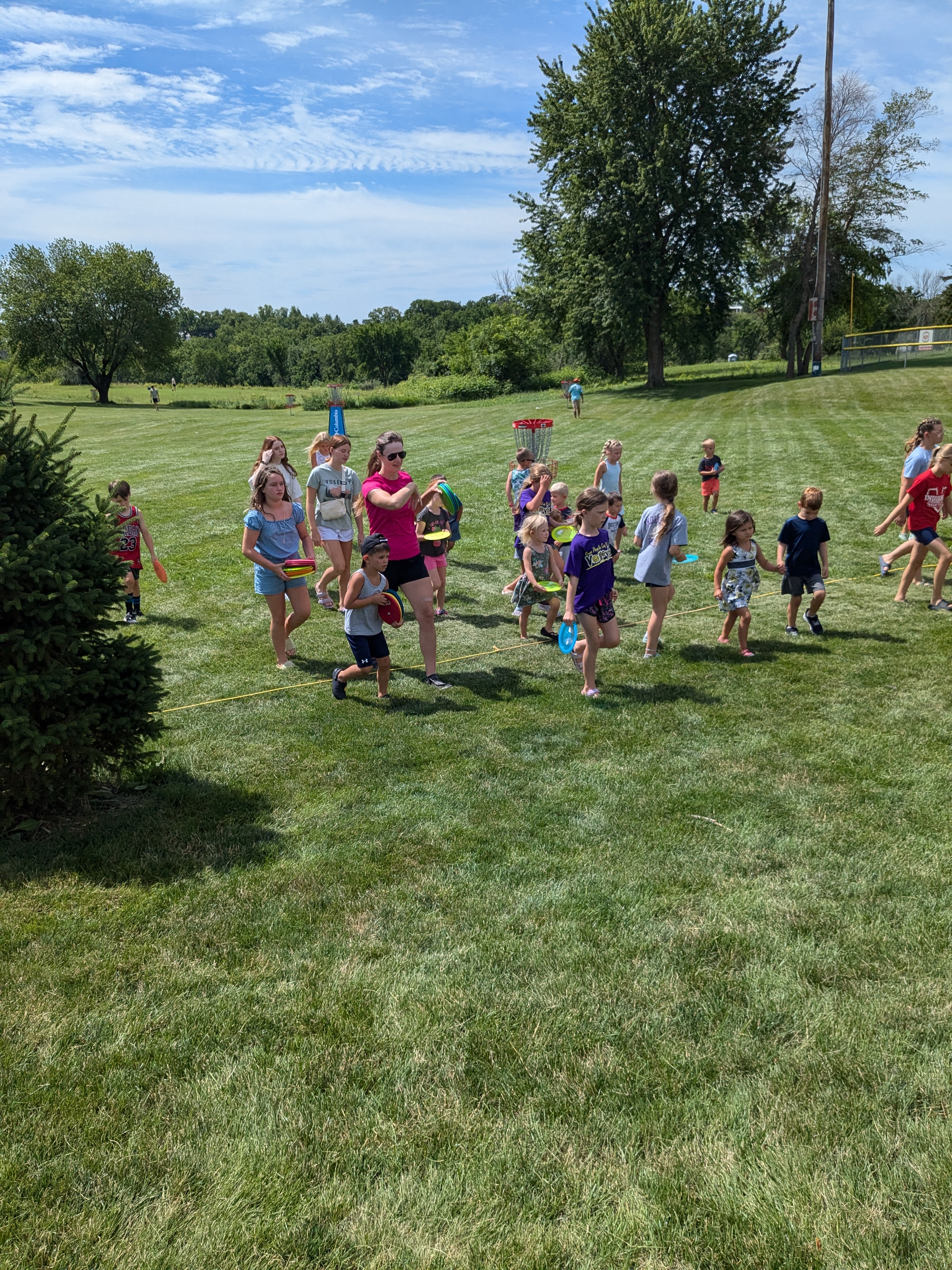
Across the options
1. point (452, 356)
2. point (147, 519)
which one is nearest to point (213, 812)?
point (147, 519)

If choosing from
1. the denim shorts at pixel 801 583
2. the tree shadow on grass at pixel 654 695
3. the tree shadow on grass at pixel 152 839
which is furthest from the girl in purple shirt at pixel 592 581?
the tree shadow on grass at pixel 152 839

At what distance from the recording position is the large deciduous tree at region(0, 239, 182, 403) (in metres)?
66.1

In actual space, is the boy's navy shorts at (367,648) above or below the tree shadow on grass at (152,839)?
above

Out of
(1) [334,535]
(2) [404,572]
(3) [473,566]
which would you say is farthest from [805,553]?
(3) [473,566]

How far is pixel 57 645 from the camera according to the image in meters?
4.89

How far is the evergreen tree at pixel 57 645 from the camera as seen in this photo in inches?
183

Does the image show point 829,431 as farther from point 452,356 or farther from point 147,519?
point 452,356

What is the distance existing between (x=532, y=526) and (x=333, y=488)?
7.10ft

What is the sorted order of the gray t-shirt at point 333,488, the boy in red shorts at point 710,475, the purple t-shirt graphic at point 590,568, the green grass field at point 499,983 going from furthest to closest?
the boy in red shorts at point 710,475 < the gray t-shirt at point 333,488 < the purple t-shirt graphic at point 590,568 < the green grass field at point 499,983

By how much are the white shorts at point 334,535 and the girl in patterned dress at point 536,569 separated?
190 cm

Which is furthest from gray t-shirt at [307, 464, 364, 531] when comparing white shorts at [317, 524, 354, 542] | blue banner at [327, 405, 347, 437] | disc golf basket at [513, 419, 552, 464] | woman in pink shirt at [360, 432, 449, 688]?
blue banner at [327, 405, 347, 437]

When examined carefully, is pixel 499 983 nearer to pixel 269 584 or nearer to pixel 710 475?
pixel 269 584

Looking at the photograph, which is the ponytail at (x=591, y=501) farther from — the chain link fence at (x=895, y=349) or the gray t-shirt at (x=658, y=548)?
the chain link fence at (x=895, y=349)

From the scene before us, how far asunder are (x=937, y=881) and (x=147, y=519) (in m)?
15.3
